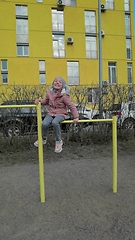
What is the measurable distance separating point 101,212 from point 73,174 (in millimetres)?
1527

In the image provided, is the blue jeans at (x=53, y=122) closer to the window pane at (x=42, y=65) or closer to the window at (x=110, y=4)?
the window pane at (x=42, y=65)

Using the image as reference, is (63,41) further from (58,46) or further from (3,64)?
(3,64)

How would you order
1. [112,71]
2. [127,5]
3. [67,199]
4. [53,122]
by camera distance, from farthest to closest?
[127,5] < [112,71] < [53,122] < [67,199]

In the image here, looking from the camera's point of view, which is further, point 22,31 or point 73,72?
point 73,72

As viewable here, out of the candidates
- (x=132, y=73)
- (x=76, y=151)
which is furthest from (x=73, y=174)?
(x=132, y=73)

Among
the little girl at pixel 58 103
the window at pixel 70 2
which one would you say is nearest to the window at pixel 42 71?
the window at pixel 70 2

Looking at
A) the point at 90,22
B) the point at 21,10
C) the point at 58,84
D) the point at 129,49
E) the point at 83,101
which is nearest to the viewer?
the point at 58,84

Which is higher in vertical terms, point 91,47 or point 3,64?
point 91,47

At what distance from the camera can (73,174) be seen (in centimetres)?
442

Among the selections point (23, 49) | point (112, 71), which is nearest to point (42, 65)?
point (23, 49)

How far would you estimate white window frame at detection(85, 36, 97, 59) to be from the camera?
26.2 meters

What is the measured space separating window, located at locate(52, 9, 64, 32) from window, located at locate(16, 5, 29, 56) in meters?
3.04

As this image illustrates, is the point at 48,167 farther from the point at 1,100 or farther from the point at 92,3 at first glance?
the point at 92,3

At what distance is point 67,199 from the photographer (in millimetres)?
→ 3320
